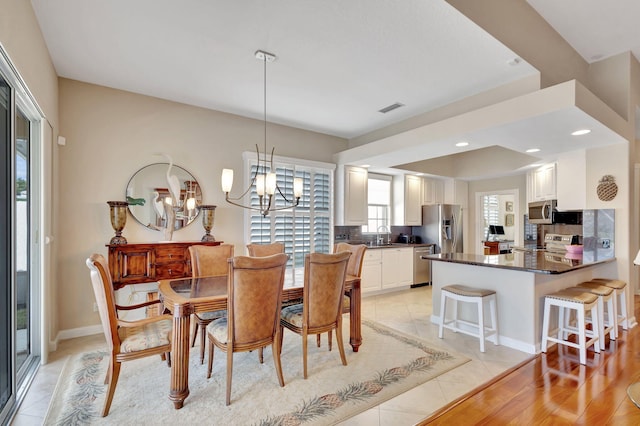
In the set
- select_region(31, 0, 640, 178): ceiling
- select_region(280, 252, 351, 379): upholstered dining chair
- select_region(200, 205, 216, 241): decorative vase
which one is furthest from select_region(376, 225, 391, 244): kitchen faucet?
select_region(280, 252, 351, 379): upholstered dining chair

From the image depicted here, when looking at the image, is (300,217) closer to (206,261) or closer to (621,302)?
(206,261)

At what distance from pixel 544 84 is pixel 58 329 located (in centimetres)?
573

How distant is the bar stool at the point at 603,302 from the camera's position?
3219 mm

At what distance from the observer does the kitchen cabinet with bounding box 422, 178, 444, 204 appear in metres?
6.77

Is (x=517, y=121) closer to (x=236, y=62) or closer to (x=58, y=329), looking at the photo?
(x=236, y=62)

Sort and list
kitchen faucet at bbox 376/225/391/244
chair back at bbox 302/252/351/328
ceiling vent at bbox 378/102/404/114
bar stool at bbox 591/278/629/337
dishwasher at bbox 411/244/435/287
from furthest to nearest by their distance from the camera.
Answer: kitchen faucet at bbox 376/225/391/244 → dishwasher at bbox 411/244/435/287 → ceiling vent at bbox 378/102/404/114 → bar stool at bbox 591/278/629/337 → chair back at bbox 302/252/351/328

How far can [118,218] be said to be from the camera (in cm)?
351

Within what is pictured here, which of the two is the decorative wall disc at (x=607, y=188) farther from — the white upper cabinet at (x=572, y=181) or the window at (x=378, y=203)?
the window at (x=378, y=203)

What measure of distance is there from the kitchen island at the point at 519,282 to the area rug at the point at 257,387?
2.53 ft

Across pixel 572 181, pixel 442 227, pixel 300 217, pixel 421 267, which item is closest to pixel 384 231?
pixel 421 267

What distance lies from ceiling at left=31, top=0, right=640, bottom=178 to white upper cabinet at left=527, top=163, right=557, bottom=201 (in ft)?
5.54

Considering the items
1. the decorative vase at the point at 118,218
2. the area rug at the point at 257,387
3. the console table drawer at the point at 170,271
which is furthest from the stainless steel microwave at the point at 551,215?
the decorative vase at the point at 118,218

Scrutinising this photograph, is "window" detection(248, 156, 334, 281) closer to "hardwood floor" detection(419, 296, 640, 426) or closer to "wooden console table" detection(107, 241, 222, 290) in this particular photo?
"wooden console table" detection(107, 241, 222, 290)

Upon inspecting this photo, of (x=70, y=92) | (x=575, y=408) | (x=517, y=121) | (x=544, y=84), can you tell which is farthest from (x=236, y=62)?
(x=575, y=408)
